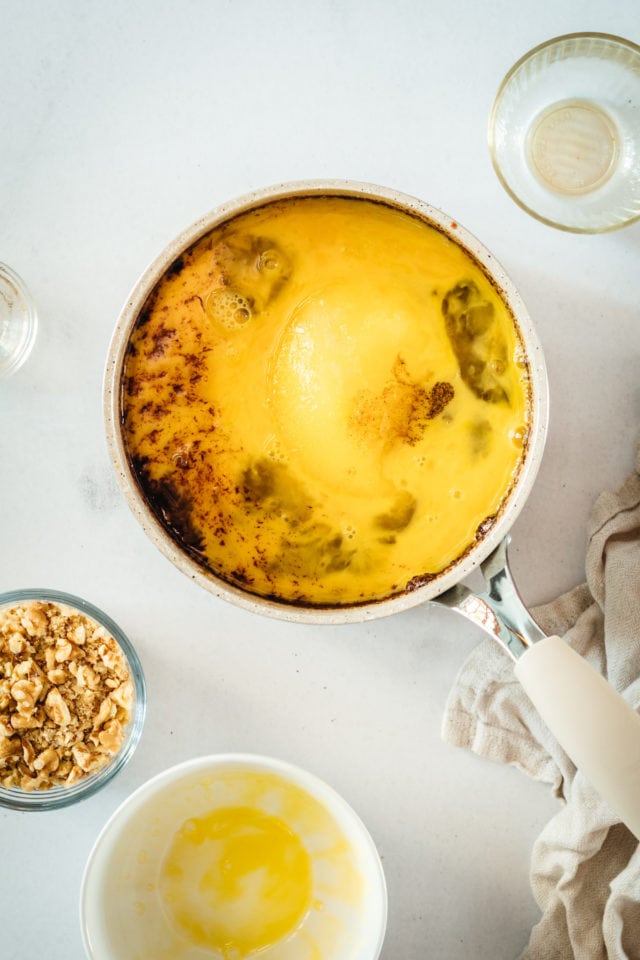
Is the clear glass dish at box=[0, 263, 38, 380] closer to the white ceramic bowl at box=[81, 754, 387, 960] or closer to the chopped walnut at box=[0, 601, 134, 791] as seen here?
the chopped walnut at box=[0, 601, 134, 791]

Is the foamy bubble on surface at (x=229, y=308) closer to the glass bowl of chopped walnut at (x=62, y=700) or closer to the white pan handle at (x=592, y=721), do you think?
the glass bowl of chopped walnut at (x=62, y=700)

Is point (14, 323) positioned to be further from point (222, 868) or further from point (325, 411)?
point (222, 868)

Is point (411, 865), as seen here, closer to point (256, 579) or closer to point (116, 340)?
point (256, 579)

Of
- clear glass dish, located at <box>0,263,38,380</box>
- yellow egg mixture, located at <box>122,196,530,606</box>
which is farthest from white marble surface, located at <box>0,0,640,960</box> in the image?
yellow egg mixture, located at <box>122,196,530,606</box>

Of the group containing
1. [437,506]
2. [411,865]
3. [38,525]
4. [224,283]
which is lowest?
[411,865]

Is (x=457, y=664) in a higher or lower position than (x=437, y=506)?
lower

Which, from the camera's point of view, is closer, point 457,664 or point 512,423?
point 512,423

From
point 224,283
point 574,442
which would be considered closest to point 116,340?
point 224,283
